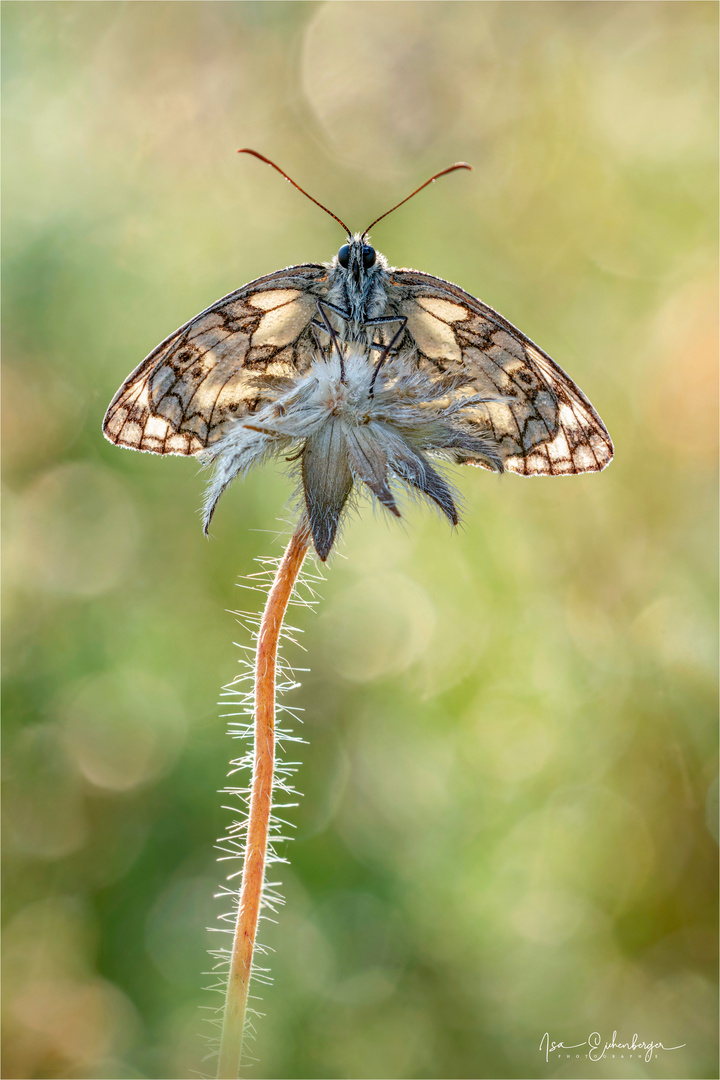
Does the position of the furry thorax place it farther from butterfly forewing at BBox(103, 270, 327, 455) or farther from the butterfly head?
the butterfly head

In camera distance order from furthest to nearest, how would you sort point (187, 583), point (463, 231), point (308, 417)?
point (463, 231)
point (187, 583)
point (308, 417)

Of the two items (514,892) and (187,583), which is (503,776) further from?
(187,583)

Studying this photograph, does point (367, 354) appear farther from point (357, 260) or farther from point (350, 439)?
point (350, 439)

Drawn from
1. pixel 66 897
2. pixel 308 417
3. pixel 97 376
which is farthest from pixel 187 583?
pixel 308 417

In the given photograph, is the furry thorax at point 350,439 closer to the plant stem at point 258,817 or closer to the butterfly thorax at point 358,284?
the plant stem at point 258,817

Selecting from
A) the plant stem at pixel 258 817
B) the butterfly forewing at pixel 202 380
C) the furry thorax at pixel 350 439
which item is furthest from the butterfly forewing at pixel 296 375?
the plant stem at pixel 258 817

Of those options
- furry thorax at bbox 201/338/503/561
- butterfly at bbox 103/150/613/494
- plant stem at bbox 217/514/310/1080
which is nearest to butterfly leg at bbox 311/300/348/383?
butterfly at bbox 103/150/613/494

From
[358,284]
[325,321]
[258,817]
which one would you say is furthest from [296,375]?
[258,817]
